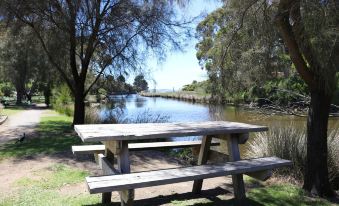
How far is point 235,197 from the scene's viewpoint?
510 cm

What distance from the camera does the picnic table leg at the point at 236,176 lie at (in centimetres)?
502

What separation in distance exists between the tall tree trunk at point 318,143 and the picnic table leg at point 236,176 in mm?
1281

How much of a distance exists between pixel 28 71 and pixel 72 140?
25.5m

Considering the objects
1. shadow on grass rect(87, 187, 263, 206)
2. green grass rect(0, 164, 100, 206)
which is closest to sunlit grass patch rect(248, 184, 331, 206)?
shadow on grass rect(87, 187, 263, 206)

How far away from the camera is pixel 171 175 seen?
4172mm

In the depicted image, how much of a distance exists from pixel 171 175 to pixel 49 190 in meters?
2.33

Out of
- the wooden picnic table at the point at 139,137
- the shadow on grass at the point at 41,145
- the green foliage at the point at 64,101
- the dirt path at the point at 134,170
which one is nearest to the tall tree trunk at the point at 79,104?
the shadow on grass at the point at 41,145

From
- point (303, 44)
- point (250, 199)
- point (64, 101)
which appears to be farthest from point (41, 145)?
point (64, 101)

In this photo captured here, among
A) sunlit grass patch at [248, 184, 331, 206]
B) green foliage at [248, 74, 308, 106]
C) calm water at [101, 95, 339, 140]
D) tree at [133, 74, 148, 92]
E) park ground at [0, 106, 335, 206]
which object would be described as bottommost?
sunlit grass patch at [248, 184, 331, 206]

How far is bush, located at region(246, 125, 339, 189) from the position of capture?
6.78m

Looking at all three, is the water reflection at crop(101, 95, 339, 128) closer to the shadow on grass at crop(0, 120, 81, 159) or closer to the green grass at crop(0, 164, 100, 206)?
the shadow on grass at crop(0, 120, 81, 159)

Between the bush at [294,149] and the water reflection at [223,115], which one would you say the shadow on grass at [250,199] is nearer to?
the bush at [294,149]

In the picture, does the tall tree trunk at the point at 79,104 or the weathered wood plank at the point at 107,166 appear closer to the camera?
the weathered wood plank at the point at 107,166

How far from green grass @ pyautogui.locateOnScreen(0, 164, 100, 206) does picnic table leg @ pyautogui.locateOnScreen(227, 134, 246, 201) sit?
176 cm
